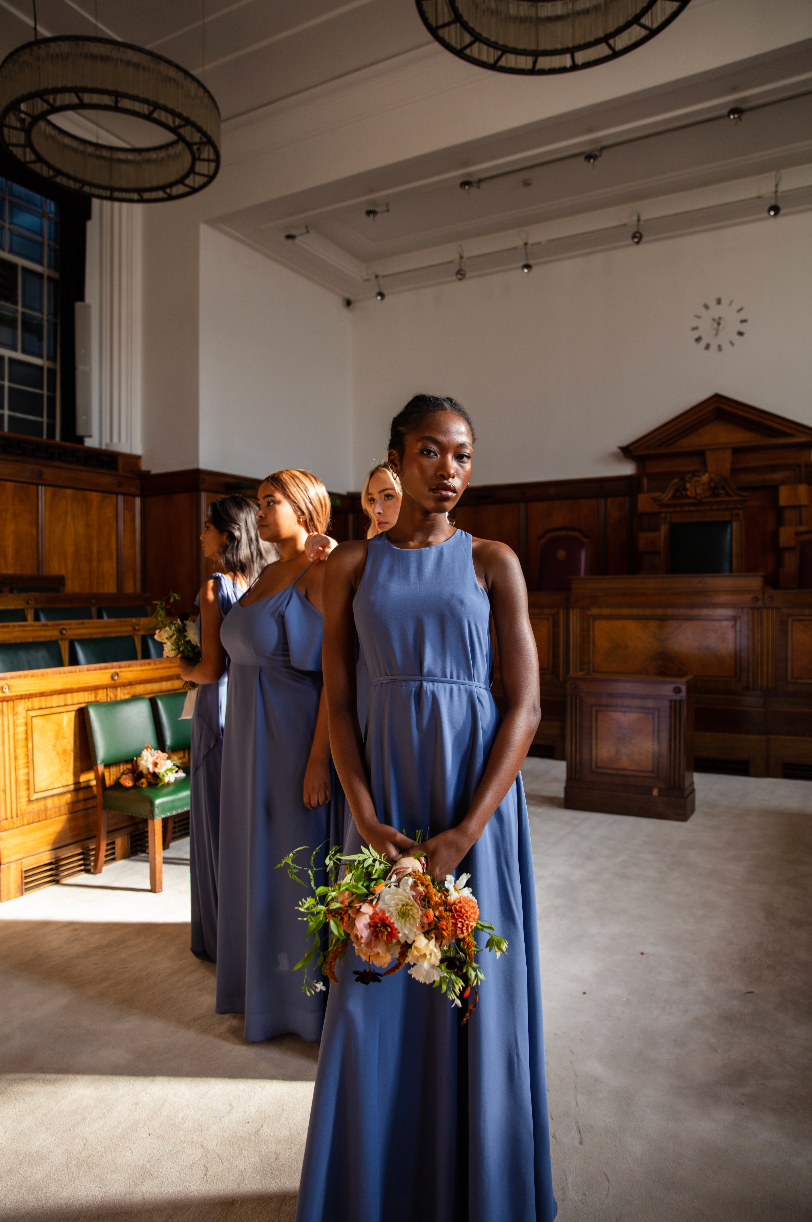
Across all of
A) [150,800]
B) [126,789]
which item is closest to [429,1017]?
[150,800]

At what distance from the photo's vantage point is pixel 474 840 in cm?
133

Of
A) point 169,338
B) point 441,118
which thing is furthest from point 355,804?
point 169,338

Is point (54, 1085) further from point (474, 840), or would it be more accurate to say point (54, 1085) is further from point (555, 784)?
point (555, 784)

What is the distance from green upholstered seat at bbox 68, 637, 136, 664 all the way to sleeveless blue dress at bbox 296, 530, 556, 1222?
348 cm

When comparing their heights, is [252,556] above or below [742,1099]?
above

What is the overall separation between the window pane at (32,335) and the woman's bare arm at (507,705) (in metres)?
8.44

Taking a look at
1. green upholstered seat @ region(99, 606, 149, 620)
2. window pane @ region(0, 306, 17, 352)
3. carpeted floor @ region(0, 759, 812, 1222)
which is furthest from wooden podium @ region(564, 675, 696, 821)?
window pane @ region(0, 306, 17, 352)

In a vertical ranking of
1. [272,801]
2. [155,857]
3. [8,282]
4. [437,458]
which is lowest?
[155,857]

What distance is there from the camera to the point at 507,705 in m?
1.33

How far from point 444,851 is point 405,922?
0.55 ft

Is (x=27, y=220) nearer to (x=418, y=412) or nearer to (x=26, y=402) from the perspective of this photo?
(x=26, y=402)

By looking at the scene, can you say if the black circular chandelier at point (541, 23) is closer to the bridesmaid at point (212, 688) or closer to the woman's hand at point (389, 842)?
the bridesmaid at point (212, 688)

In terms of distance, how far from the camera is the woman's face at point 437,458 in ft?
4.54

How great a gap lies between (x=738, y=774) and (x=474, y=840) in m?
5.46
